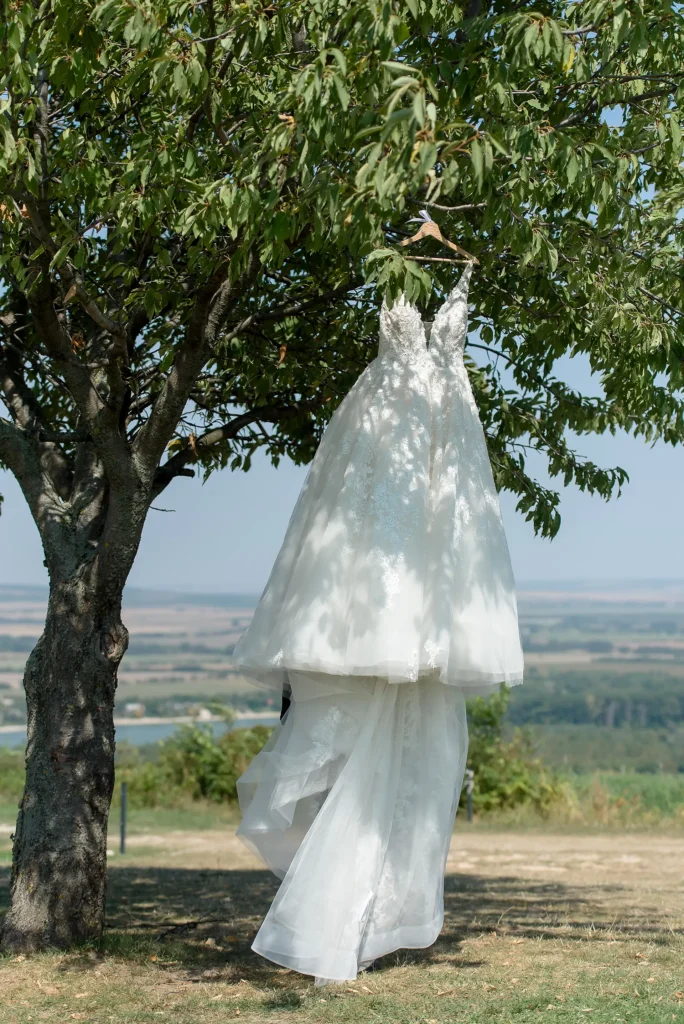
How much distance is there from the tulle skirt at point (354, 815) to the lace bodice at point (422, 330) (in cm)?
143

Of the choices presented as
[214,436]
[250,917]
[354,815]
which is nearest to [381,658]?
[354,815]

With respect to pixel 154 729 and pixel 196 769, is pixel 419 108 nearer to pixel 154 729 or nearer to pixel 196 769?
pixel 196 769

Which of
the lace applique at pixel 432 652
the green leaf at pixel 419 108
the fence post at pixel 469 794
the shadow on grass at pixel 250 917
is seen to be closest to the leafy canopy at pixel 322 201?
the green leaf at pixel 419 108

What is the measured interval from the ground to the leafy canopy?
8.01 feet

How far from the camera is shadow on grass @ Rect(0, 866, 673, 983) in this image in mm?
5387

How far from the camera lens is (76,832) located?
559cm

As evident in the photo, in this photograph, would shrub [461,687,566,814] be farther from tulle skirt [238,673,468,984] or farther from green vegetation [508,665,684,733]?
green vegetation [508,665,684,733]

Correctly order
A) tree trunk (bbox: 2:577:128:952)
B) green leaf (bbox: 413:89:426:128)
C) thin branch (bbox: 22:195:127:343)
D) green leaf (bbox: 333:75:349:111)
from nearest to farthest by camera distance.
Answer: green leaf (bbox: 413:89:426:128) < green leaf (bbox: 333:75:349:111) < thin branch (bbox: 22:195:127:343) < tree trunk (bbox: 2:577:128:952)

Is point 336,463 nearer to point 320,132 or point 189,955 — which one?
point 320,132

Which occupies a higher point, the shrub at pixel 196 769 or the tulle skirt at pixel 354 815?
the tulle skirt at pixel 354 815

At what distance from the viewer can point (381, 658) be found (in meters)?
4.18

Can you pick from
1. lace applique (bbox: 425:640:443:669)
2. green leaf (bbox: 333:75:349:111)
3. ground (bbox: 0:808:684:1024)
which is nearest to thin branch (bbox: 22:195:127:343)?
green leaf (bbox: 333:75:349:111)

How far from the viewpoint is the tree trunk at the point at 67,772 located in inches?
217

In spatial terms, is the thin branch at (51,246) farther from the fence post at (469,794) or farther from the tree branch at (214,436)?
the fence post at (469,794)
